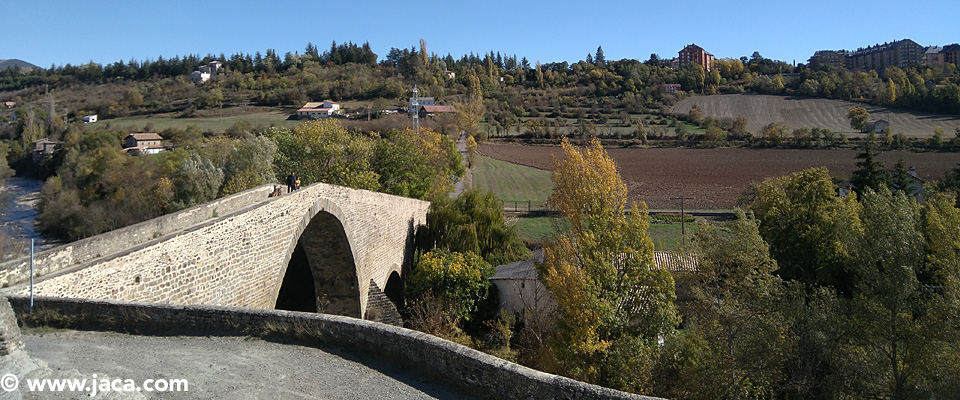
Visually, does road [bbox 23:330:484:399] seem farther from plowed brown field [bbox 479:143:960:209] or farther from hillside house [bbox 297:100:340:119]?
hillside house [bbox 297:100:340:119]

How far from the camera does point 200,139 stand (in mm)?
49750

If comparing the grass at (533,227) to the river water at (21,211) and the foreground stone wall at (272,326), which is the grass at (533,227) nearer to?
the foreground stone wall at (272,326)

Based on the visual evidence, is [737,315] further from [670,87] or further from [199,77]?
[199,77]

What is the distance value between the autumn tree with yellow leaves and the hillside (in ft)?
205

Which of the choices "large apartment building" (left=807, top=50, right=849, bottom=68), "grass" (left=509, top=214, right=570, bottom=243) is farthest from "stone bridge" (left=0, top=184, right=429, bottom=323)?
"large apartment building" (left=807, top=50, right=849, bottom=68)

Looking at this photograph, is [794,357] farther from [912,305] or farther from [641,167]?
[641,167]

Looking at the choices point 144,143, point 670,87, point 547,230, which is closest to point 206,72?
point 144,143

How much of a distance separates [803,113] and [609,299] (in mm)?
76300

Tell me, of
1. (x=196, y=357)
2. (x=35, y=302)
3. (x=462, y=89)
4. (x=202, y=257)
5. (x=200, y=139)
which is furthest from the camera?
(x=462, y=89)

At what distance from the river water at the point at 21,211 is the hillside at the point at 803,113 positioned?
70.2m

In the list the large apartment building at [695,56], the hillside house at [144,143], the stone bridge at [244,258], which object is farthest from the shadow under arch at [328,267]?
the large apartment building at [695,56]

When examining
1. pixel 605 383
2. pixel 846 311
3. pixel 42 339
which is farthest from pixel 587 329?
pixel 42 339

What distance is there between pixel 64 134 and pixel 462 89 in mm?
58284

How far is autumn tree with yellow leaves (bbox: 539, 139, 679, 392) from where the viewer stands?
12852mm
